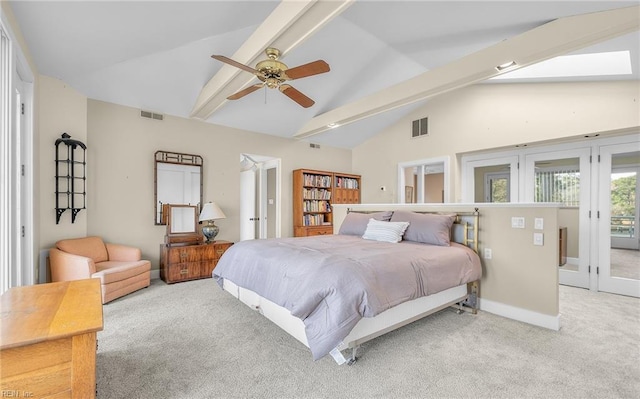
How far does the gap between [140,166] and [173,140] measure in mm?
658

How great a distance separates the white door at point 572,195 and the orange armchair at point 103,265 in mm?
6057

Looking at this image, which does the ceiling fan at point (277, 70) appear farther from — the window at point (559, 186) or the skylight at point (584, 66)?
the window at point (559, 186)

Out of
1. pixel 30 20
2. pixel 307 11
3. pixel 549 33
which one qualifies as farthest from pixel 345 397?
pixel 30 20

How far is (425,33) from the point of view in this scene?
11.1 feet

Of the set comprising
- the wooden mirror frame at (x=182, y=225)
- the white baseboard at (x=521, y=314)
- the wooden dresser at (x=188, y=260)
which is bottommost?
the white baseboard at (x=521, y=314)

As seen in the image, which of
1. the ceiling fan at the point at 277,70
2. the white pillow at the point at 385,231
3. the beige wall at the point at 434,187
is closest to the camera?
the ceiling fan at the point at 277,70

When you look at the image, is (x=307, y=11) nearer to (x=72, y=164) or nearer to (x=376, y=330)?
(x=376, y=330)

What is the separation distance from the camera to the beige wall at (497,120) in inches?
146

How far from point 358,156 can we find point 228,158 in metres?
3.36

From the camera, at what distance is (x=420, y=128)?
586cm

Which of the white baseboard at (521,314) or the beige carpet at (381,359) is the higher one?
the white baseboard at (521,314)

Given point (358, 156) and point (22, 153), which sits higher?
point (358, 156)

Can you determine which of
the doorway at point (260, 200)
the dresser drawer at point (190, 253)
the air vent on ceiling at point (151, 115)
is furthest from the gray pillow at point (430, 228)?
the air vent on ceiling at point (151, 115)

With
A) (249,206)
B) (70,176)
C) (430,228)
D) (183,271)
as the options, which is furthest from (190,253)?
(430,228)
